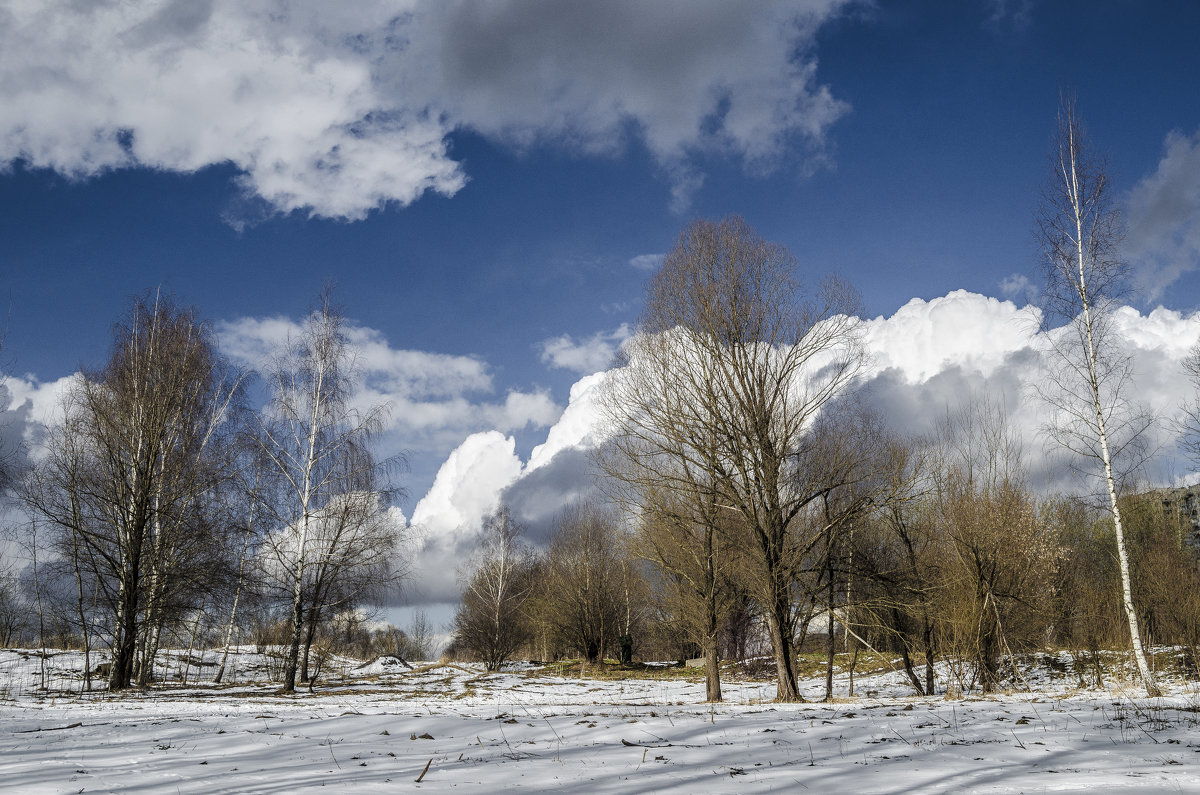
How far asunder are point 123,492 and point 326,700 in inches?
308

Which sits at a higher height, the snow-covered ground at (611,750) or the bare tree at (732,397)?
the bare tree at (732,397)

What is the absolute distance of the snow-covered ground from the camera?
518 cm

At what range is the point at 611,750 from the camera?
669 cm

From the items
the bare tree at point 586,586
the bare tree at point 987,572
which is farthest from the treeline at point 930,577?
the bare tree at point 586,586

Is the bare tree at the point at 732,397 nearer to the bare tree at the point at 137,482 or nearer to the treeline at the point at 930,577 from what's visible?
the treeline at the point at 930,577

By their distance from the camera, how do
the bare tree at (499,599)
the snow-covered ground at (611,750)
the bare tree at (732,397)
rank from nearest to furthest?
the snow-covered ground at (611,750)
the bare tree at (732,397)
the bare tree at (499,599)

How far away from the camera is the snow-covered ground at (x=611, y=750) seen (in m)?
5.18

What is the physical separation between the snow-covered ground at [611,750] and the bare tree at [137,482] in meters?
5.84

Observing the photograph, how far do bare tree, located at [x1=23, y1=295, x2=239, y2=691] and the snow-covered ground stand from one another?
584 cm

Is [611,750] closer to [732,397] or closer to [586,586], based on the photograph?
[732,397]

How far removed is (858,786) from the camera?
16.1 feet

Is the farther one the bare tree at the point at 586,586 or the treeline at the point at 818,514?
the bare tree at the point at 586,586

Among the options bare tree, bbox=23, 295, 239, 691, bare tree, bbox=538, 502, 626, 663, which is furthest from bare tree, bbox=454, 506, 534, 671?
bare tree, bbox=23, 295, 239, 691

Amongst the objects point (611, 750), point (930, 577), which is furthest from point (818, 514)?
point (611, 750)
